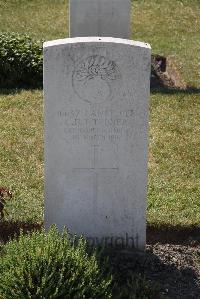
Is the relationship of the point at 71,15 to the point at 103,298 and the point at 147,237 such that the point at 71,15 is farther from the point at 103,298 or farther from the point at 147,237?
the point at 103,298

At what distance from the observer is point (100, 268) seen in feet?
17.2

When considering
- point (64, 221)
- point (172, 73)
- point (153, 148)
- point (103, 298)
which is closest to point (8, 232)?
point (64, 221)

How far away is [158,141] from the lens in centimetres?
879

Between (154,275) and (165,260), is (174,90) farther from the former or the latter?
(154,275)

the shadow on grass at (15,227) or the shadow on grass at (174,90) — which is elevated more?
the shadow on grass at (174,90)

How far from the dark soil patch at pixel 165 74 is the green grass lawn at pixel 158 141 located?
5.3 inches

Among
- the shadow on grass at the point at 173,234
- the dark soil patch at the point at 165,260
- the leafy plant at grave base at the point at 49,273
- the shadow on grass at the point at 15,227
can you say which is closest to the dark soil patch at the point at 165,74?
the shadow on grass at the point at 173,234

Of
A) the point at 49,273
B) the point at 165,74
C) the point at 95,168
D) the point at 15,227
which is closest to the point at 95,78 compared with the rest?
the point at 95,168

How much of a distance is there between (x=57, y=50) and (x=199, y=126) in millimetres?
4445

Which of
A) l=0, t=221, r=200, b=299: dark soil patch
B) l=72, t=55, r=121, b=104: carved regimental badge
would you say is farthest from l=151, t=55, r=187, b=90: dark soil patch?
l=72, t=55, r=121, b=104: carved regimental badge

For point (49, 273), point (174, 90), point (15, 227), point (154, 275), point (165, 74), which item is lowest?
point (154, 275)

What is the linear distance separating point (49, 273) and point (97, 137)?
1363mm

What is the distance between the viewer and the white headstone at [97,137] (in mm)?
5293

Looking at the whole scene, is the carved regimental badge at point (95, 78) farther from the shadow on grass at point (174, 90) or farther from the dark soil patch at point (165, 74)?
the dark soil patch at point (165, 74)
